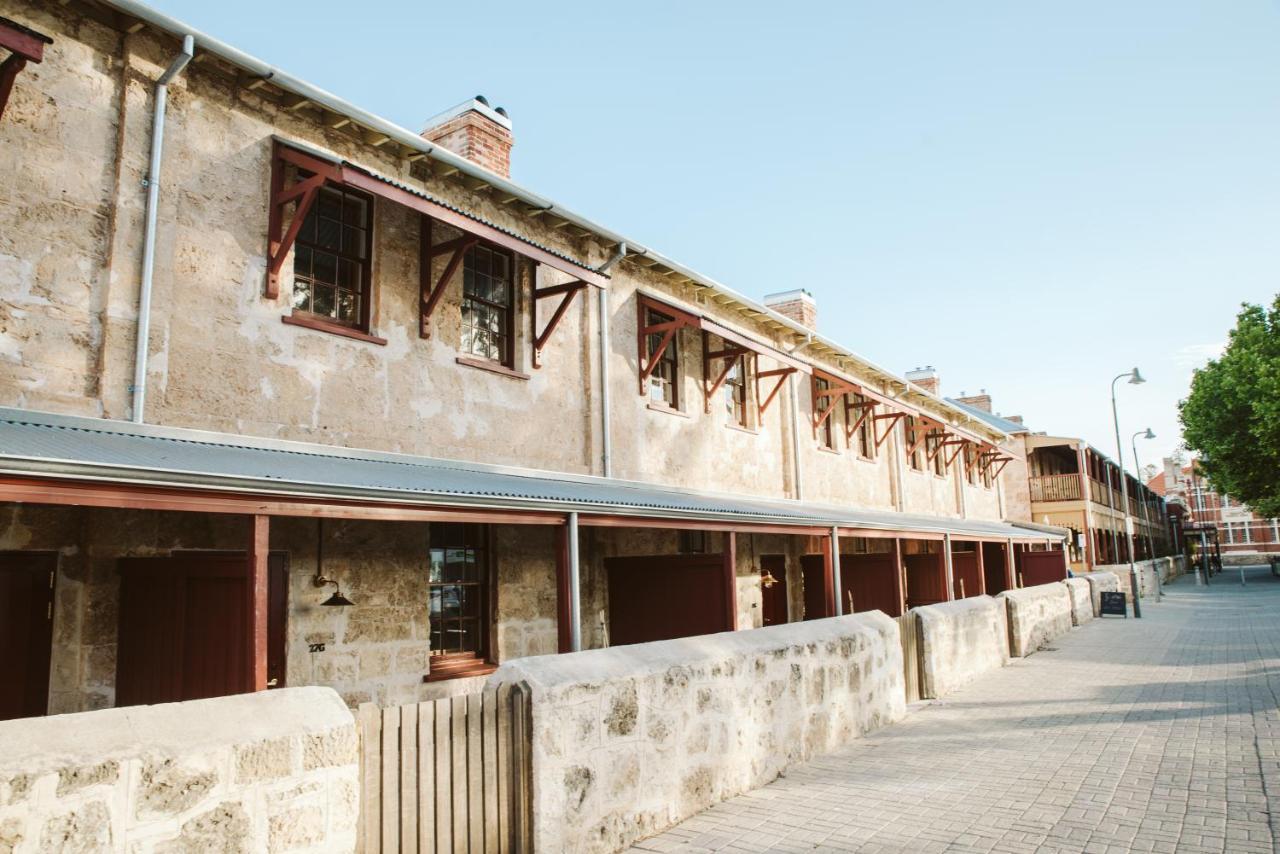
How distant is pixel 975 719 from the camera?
894 centimetres

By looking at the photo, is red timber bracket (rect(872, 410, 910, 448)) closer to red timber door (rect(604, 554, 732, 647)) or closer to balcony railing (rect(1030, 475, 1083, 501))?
red timber door (rect(604, 554, 732, 647))

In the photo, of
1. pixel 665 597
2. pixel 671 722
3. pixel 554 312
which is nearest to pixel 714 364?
pixel 554 312

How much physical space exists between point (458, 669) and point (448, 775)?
15.5 ft

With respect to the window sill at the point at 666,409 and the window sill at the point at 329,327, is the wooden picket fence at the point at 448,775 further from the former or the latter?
the window sill at the point at 666,409

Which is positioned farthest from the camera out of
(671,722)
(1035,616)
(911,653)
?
(1035,616)

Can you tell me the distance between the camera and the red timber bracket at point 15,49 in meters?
5.52

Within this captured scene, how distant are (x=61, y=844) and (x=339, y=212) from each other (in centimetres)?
689

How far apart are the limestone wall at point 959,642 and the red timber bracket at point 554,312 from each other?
5697 millimetres

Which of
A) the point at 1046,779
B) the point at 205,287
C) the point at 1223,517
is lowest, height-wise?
the point at 1046,779

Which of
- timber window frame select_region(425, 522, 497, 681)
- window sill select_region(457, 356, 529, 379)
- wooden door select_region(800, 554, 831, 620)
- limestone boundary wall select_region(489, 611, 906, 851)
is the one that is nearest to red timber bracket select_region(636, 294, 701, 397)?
window sill select_region(457, 356, 529, 379)

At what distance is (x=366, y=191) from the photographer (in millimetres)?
8336

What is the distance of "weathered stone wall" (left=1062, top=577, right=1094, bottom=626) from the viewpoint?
19.6 m

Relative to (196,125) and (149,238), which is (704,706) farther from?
(196,125)

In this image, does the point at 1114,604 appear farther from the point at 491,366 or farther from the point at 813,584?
the point at 491,366
